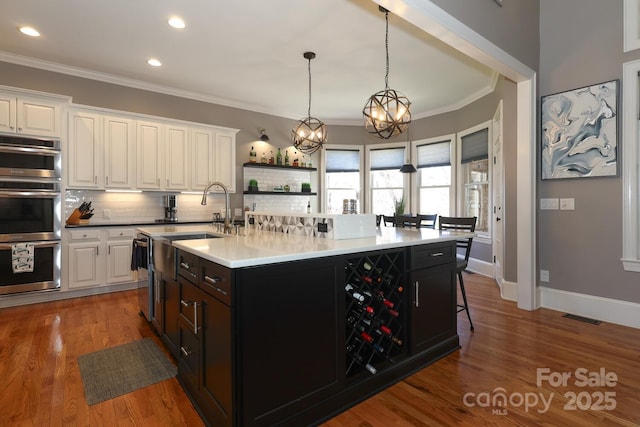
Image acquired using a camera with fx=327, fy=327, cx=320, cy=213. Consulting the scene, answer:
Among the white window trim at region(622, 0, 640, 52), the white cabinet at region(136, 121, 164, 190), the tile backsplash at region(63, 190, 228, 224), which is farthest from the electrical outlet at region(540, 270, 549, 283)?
the white cabinet at region(136, 121, 164, 190)

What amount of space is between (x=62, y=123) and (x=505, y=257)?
5.64 m

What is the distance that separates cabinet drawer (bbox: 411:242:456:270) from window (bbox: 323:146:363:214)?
4.49 m

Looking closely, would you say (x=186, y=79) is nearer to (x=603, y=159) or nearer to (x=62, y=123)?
(x=62, y=123)

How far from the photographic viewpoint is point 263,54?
13.0 feet

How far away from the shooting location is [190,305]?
1.91 metres

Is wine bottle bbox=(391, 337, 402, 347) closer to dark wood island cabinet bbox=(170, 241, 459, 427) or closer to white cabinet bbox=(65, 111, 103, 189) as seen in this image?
dark wood island cabinet bbox=(170, 241, 459, 427)

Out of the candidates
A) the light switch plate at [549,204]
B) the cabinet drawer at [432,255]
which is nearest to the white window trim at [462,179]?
the light switch plate at [549,204]

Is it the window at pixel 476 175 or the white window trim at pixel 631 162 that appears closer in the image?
the white window trim at pixel 631 162

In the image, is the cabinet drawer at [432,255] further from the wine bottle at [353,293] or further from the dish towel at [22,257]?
the dish towel at [22,257]

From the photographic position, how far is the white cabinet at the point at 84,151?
411cm

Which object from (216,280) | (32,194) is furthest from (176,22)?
(216,280)

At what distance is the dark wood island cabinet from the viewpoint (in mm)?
1505

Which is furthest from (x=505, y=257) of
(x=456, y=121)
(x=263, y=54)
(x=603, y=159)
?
(x=263, y=54)

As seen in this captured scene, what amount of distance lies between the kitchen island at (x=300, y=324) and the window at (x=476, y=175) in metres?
3.44
